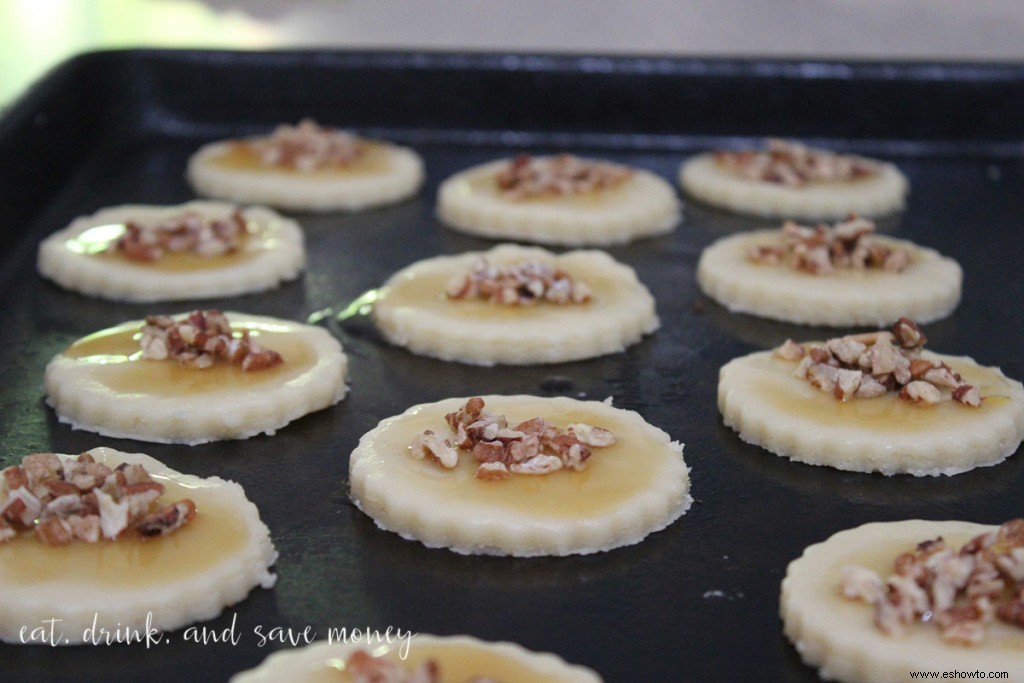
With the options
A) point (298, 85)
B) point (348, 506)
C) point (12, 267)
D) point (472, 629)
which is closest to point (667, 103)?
point (298, 85)

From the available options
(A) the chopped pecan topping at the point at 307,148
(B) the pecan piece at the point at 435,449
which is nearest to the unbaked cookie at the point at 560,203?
(A) the chopped pecan topping at the point at 307,148

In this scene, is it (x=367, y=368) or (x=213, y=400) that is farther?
→ (x=367, y=368)

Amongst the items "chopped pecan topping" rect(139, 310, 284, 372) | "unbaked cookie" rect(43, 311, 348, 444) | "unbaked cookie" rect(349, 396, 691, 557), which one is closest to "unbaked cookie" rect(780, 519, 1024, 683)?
"unbaked cookie" rect(349, 396, 691, 557)

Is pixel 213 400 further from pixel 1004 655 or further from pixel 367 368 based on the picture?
pixel 1004 655

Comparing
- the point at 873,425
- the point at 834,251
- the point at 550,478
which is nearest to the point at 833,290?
the point at 834,251

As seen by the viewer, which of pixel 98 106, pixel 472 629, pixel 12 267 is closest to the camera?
pixel 472 629

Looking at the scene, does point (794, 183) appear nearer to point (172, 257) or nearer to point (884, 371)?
point (884, 371)

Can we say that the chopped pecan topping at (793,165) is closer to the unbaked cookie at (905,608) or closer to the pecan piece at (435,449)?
the pecan piece at (435,449)
